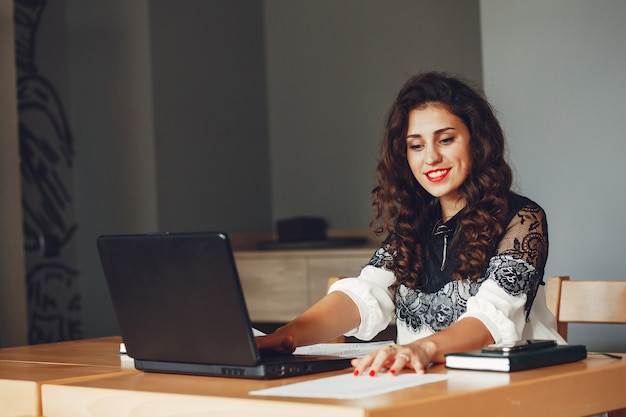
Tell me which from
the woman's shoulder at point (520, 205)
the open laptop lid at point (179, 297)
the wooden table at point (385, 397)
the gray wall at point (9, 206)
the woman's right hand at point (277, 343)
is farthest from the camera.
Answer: the gray wall at point (9, 206)

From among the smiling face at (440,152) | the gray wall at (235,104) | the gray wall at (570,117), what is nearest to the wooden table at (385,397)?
the smiling face at (440,152)

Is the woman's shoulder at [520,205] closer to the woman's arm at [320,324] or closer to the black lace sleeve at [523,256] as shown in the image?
the black lace sleeve at [523,256]

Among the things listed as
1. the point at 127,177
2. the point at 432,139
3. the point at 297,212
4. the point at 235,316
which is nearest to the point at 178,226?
the point at 127,177

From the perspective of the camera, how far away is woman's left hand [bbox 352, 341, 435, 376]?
1.45 metres

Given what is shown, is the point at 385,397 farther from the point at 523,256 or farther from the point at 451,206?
the point at 451,206

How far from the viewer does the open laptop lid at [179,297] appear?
1416mm

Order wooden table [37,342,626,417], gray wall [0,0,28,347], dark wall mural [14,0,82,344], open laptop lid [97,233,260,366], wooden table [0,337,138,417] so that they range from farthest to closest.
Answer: dark wall mural [14,0,82,344]
gray wall [0,0,28,347]
wooden table [0,337,138,417]
open laptop lid [97,233,260,366]
wooden table [37,342,626,417]

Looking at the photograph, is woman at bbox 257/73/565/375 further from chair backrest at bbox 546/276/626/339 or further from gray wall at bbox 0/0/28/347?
gray wall at bbox 0/0/28/347

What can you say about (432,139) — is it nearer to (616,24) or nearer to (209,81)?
(616,24)

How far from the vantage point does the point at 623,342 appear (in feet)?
10.1

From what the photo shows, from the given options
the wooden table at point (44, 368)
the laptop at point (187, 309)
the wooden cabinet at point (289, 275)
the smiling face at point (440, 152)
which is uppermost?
the smiling face at point (440, 152)

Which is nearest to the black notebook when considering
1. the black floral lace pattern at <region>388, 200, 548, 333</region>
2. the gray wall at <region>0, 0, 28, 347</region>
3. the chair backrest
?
the black floral lace pattern at <region>388, 200, 548, 333</region>

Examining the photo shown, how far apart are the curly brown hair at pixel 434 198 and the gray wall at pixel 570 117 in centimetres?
107

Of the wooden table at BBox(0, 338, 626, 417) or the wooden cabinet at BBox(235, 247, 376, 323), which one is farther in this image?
the wooden cabinet at BBox(235, 247, 376, 323)
